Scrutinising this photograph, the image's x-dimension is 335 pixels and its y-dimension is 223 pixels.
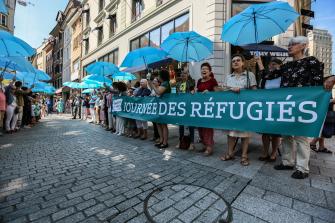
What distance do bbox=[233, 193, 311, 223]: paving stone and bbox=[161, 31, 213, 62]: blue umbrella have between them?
4.55 m

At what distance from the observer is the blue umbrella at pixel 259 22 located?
4.08 m

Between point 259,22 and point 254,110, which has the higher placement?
point 259,22

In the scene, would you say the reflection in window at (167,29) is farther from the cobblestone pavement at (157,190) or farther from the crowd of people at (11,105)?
the cobblestone pavement at (157,190)

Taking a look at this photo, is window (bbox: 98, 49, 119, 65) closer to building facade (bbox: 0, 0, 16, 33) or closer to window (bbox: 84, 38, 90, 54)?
window (bbox: 84, 38, 90, 54)

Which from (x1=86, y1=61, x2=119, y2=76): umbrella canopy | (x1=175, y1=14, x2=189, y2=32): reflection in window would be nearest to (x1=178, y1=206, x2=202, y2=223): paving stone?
(x1=86, y1=61, x2=119, y2=76): umbrella canopy

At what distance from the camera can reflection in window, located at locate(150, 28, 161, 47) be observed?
43.6 feet

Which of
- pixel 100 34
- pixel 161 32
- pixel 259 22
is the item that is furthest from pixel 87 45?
pixel 259 22

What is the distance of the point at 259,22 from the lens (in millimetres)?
4355

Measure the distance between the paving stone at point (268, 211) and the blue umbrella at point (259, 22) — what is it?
332cm

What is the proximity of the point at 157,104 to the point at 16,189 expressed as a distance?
134 inches

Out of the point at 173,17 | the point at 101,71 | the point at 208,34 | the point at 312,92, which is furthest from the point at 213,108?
the point at 173,17

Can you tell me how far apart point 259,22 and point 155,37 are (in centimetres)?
1011

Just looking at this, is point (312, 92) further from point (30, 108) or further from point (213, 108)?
point (30, 108)

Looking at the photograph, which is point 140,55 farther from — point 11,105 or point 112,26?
point 112,26
